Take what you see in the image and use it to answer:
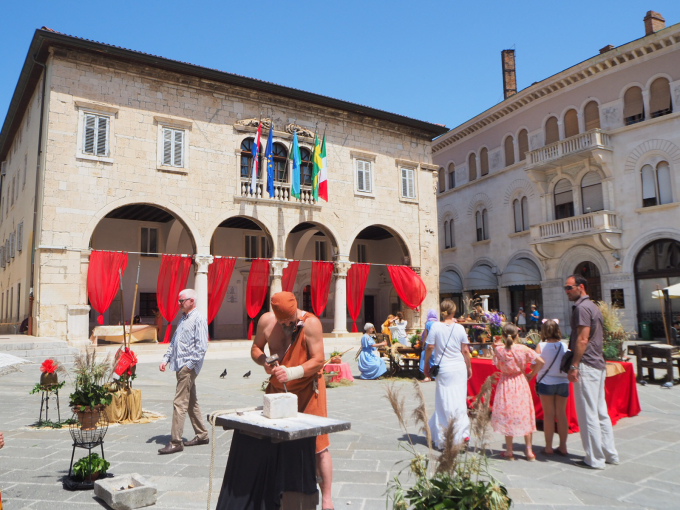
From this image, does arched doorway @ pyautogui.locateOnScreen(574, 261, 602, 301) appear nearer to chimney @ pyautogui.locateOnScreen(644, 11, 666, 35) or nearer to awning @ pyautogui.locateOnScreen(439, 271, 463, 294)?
awning @ pyautogui.locateOnScreen(439, 271, 463, 294)

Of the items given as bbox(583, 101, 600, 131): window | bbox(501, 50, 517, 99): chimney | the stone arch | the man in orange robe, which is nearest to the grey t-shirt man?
the man in orange robe

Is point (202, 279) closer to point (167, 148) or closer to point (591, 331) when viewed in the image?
point (167, 148)

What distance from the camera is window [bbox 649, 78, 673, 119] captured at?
1978cm

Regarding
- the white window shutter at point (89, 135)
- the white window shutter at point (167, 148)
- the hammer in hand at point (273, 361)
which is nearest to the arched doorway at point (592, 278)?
the white window shutter at point (167, 148)

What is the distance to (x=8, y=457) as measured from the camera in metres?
5.37

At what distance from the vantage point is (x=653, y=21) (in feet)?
72.0

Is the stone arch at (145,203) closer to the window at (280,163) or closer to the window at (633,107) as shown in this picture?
the window at (280,163)

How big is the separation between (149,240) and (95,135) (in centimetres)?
741

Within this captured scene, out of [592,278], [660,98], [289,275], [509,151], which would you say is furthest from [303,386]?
[509,151]

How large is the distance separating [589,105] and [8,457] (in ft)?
78.6

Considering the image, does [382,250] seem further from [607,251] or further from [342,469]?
[342,469]

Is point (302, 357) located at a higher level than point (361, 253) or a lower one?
lower

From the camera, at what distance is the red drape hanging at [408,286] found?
2156cm

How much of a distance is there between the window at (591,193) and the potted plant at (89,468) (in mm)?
22104
